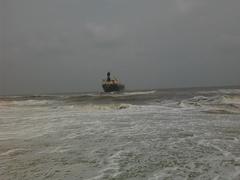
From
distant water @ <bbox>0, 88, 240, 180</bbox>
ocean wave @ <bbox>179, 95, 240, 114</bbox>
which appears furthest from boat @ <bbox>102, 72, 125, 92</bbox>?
distant water @ <bbox>0, 88, 240, 180</bbox>

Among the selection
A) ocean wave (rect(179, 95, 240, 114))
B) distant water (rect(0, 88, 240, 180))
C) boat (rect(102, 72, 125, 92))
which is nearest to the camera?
distant water (rect(0, 88, 240, 180))

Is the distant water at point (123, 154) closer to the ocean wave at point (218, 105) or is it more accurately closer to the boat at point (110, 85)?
the ocean wave at point (218, 105)

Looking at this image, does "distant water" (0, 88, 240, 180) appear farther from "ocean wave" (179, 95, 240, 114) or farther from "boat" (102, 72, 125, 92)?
"boat" (102, 72, 125, 92)

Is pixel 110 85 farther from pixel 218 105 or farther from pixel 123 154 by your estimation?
pixel 123 154

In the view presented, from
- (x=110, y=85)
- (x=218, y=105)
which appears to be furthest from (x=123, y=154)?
(x=110, y=85)

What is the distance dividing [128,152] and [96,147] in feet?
3.44

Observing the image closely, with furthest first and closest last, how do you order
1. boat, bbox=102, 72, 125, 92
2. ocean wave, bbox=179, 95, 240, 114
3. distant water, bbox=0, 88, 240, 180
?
boat, bbox=102, 72, 125, 92
ocean wave, bbox=179, 95, 240, 114
distant water, bbox=0, 88, 240, 180

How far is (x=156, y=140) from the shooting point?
30.6 ft

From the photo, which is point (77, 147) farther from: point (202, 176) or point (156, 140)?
point (202, 176)

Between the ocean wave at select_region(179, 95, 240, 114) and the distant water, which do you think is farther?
the ocean wave at select_region(179, 95, 240, 114)

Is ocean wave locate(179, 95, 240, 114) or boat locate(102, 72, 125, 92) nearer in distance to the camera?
ocean wave locate(179, 95, 240, 114)

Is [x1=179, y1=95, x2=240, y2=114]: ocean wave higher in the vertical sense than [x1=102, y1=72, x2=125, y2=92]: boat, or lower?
lower

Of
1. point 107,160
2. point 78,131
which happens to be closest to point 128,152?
point 107,160

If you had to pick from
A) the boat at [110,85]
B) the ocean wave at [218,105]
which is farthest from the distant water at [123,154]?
the boat at [110,85]
